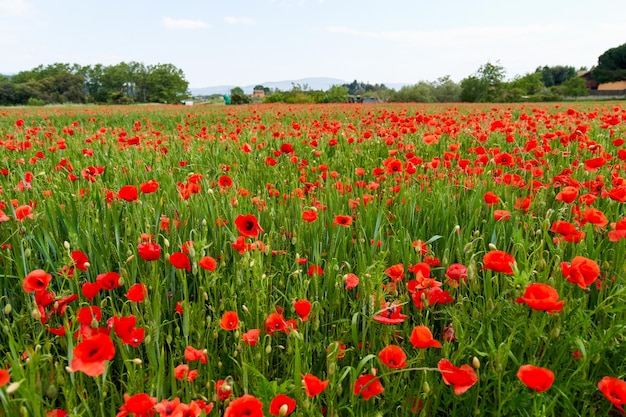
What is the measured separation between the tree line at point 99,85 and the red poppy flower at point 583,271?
264ft

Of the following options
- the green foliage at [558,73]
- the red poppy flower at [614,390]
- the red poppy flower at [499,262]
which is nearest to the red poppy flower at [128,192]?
the red poppy flower at [499,262]

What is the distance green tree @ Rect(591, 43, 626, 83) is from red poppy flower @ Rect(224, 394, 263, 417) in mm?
78703

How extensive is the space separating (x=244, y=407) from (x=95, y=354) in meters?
0.36

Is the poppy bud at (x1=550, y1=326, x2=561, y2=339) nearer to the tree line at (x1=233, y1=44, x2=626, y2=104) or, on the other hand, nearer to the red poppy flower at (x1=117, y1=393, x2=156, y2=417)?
the red poppy flower at (x1=117, y1=393, x2=156, y2=417)

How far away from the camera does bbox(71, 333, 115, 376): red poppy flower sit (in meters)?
0.94

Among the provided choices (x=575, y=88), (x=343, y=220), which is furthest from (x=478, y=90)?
(x=343, y=220)

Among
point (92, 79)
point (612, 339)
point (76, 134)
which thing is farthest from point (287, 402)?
point (92, 79)

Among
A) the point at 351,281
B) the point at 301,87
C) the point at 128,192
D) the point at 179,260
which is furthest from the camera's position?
the point at 301,87

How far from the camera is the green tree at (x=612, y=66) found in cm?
6431

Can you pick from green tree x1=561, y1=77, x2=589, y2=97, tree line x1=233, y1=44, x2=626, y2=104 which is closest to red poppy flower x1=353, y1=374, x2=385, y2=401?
tree line x1=233, y1=44, x2=626, y2=104

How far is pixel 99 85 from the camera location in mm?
119500

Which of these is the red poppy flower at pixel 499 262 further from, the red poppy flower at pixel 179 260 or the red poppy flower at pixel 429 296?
the red poppy flower at pixel 179 260

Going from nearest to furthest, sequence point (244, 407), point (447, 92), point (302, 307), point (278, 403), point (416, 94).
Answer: point (244, 407), point (278, 403), point (302, 307), point (416, 94), point (447, 92)

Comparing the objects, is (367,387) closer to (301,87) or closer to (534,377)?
(534,377)
